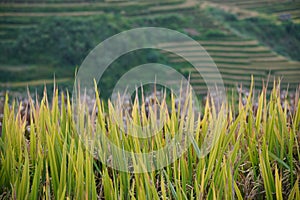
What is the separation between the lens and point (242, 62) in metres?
8.16

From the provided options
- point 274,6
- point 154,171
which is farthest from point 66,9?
point 154,171

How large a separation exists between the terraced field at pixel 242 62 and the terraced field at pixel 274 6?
0.99 metres

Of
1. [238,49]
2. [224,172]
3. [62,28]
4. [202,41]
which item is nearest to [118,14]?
[62,28]

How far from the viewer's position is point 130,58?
26.7 feet

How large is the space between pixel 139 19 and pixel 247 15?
90.7 inches

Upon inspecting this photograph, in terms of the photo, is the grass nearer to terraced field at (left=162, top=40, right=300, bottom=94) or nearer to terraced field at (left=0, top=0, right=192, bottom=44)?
terraced field at (left=162, top=40, right=300, bottom=94)

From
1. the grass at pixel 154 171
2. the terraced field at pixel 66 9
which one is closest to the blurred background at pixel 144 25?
the terraced field at pixel 66 9

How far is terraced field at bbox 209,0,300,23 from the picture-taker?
29.3ft

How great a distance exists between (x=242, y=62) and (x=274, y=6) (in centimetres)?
195

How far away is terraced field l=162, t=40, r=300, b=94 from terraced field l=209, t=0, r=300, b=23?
0.99 m

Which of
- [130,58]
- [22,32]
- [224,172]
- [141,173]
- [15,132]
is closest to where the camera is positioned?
[224,172]

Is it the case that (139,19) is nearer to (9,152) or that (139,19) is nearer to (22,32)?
(22,32)

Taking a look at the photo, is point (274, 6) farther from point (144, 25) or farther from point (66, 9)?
point (66, 9)

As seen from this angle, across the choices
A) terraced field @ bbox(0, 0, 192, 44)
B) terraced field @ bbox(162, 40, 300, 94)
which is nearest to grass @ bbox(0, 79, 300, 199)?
terraced field @ bbox(162, 40, 300, 94)
